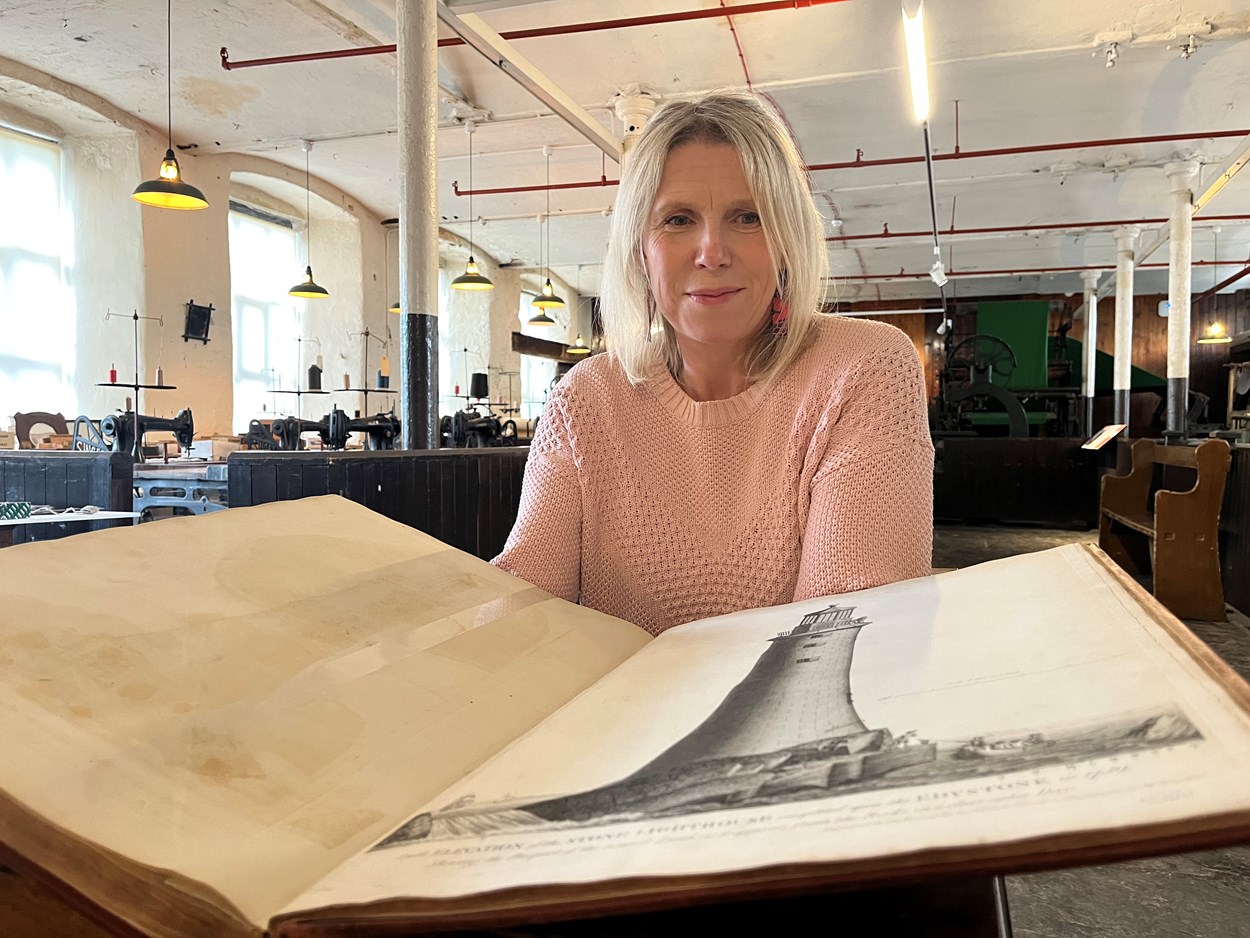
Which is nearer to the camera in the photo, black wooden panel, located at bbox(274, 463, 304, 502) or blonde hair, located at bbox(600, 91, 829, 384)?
blonde hair, located at bbox(600, 91, 829, 384)

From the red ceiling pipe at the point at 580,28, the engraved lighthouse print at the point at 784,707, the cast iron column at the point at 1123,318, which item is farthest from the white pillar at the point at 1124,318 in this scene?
the engraved lighthouse print at the point at 784,707

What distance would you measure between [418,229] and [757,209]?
3.52 metres

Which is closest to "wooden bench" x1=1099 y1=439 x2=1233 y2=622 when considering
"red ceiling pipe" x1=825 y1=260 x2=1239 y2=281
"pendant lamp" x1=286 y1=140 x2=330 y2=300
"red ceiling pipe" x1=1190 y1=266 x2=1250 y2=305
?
"pendant lamp" x1=286 y1=140 x2=330 y2=300

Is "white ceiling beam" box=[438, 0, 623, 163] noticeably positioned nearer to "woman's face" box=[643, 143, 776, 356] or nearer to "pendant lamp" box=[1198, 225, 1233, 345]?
"woman's face" box=[643, 143, 776, 356]

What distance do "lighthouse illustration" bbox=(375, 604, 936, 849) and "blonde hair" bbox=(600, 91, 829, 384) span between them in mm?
719

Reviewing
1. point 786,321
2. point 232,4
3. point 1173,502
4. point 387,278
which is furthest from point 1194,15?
point 387,278

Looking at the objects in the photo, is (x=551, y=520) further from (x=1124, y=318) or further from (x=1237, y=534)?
(x=1124, y=318)

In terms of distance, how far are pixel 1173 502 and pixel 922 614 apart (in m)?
5.00

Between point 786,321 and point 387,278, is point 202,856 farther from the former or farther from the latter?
point 387,278

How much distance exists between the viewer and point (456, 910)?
302 millimetres

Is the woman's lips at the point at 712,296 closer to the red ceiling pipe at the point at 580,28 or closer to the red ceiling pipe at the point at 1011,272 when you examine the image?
the red ceiling pipe at the point at 580,28

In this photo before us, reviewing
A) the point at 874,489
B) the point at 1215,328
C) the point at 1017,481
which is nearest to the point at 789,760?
the point at 874,489

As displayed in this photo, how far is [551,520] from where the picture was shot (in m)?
1.06

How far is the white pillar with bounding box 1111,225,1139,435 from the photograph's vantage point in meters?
12.8
